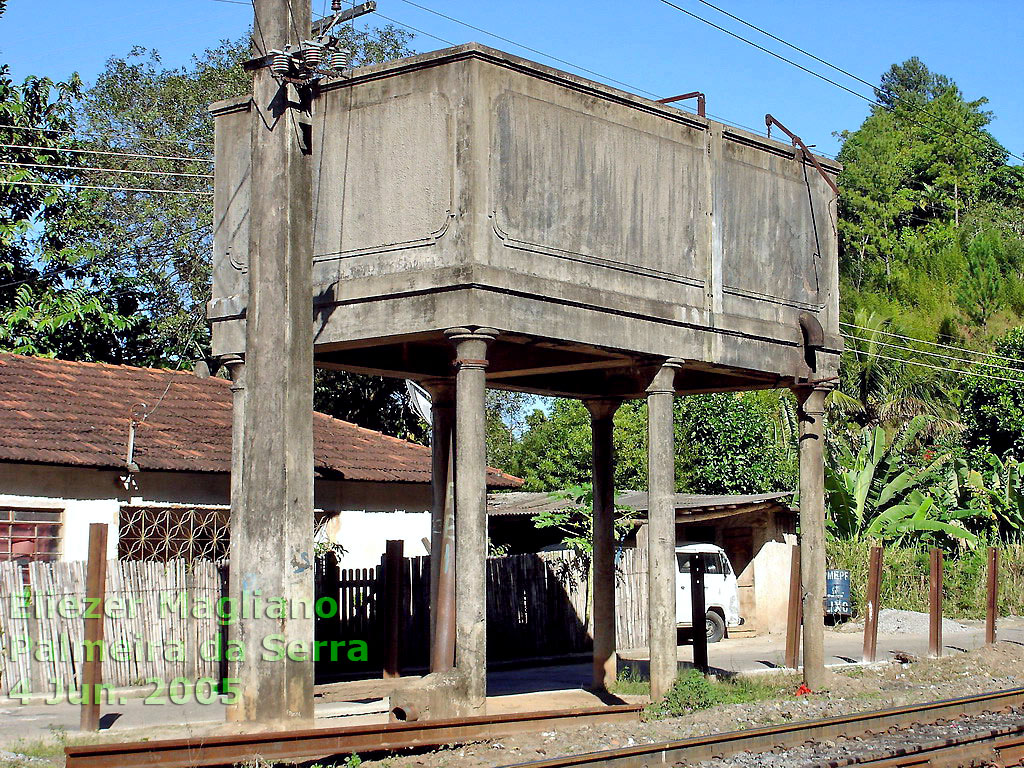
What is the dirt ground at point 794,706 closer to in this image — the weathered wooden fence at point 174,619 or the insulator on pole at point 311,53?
the weathered wooden fence at point 174,619

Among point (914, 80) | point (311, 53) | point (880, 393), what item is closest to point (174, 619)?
point (311, 53)

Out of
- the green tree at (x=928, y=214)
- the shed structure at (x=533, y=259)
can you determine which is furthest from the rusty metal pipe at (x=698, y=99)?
the green tree at (x=928, y=214)

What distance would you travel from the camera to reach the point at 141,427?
63.6 feet

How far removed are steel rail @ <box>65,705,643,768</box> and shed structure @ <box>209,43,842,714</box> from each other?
0.60m

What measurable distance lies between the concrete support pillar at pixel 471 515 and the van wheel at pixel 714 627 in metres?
14.0

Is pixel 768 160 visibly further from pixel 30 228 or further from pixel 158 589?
pixel 30 228

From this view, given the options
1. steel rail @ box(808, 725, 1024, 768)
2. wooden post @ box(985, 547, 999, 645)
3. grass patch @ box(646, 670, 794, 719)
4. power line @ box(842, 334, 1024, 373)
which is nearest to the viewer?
steel rail @ box(808, 725, 1024, 768)

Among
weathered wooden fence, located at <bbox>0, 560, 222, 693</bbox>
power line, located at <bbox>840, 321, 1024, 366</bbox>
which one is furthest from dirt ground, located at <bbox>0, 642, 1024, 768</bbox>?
power line, located at <bbox>840, 321, 1024, 366</bbox>

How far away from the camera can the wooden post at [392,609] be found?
669 inches

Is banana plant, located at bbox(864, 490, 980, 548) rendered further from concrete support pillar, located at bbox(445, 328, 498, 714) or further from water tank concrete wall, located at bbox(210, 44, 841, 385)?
concrete support pillar, located at bbox(445, 328, 498, 714)

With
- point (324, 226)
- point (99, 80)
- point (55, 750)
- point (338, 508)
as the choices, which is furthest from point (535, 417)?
point (55, 750)

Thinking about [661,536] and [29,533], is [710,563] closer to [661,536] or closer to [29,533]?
[661,536]

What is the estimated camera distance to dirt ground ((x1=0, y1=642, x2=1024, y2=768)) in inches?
418

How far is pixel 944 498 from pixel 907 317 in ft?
74.8
